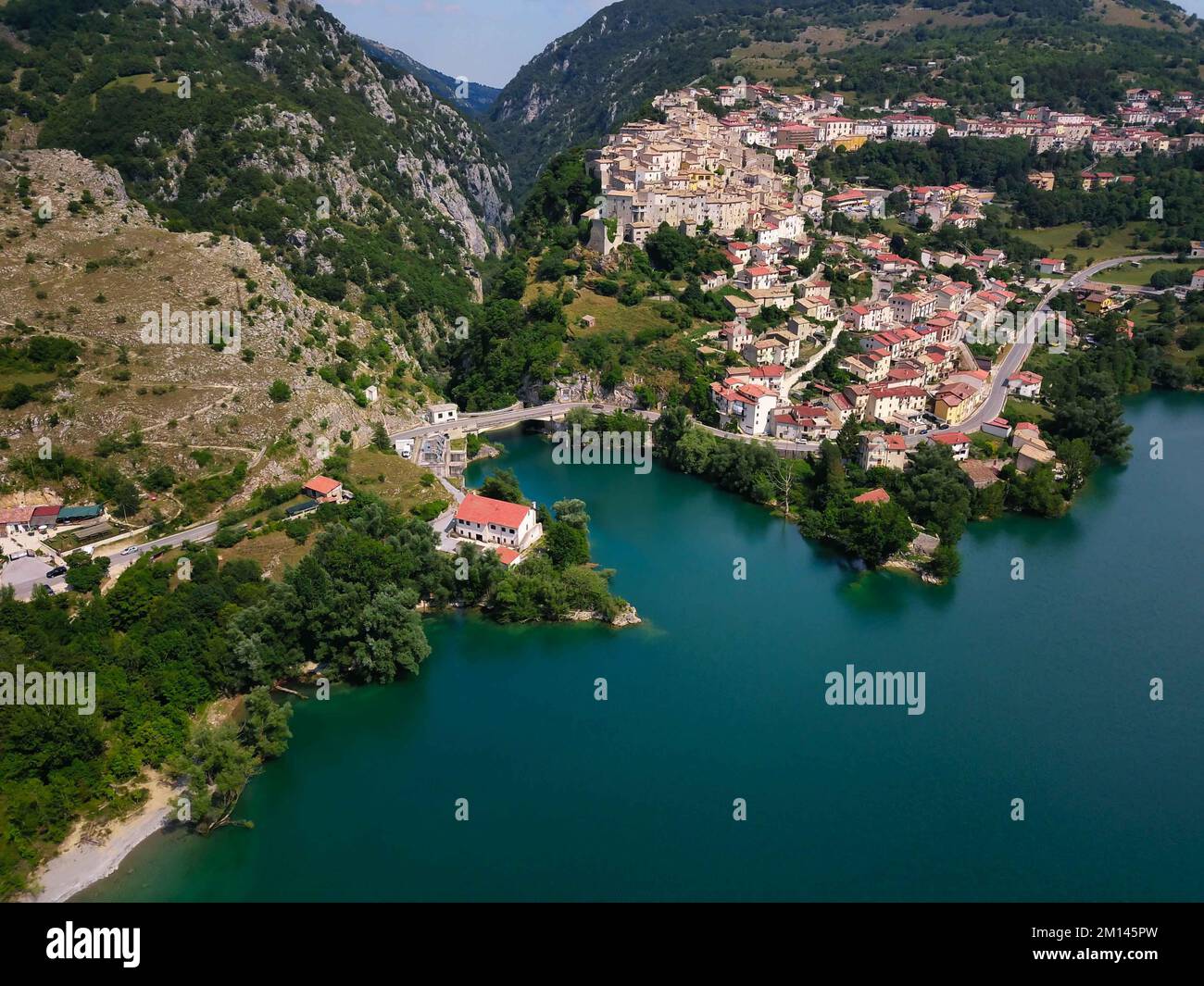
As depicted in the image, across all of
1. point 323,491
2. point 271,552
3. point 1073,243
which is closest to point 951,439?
point 323,491

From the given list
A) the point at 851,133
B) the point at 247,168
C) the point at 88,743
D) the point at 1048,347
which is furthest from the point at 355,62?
the point at 88,743

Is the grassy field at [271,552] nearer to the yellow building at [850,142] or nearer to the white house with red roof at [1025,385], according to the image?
the white house with red roof at [1025,385]

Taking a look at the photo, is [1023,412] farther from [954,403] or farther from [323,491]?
[323,491]

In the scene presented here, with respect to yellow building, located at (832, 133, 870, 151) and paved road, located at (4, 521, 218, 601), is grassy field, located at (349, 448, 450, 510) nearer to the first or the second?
paved road, located at (4, 521, 218, 601)

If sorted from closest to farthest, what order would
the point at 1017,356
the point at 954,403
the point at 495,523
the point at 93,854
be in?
the point at 93,854
the point at 495,523
the point at 954,403
the point at 1017,356

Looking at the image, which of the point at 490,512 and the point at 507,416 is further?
the point at 507,416

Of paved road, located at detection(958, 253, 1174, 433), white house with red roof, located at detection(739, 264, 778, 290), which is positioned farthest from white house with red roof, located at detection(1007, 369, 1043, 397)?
white house with red roof, located at detection(739, 264, 778, 290)
